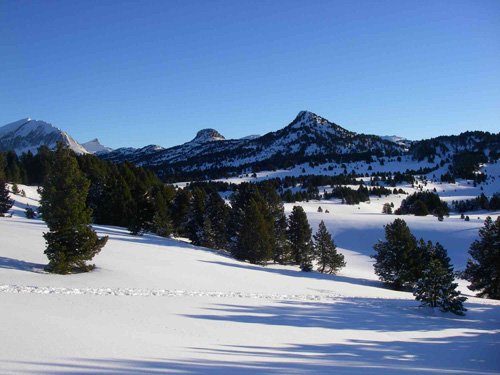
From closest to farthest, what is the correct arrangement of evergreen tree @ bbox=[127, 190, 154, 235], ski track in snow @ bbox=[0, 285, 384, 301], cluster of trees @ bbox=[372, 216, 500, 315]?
ski track in snow @ bbox=[0, 285, 384, 301] → cluster of trees @ bbox=[372, 216, 500, 315] → evergreen tree @ bbox=[127, 190, 154, 235]

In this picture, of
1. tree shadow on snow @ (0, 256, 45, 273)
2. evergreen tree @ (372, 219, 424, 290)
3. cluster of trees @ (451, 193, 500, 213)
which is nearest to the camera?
tree shadow on snow @ (0, 256, 45, 273)

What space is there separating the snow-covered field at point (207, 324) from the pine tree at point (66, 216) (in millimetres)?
1320

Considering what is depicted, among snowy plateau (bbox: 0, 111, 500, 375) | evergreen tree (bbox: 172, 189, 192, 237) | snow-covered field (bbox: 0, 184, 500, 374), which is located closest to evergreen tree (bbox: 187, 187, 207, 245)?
evergreen tree (bbox: 172, 189, 192, 237)

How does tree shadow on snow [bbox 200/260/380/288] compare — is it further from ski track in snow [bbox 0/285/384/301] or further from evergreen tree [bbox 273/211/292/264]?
ski track in snow [bbox 0/285/384/301]

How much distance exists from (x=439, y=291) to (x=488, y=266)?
1601cm

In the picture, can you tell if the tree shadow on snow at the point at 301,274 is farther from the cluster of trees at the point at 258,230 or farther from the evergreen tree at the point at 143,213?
the evergreen tree at the point at 143,213

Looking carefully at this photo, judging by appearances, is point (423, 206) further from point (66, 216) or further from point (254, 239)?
point (66, 216)

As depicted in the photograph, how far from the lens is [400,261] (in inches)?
1409

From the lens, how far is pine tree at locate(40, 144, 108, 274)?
19.9 meters

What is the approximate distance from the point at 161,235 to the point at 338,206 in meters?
90.1

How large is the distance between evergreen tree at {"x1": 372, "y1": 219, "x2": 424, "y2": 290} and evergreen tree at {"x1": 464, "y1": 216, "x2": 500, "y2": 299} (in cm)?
488

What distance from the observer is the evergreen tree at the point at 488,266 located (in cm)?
3316

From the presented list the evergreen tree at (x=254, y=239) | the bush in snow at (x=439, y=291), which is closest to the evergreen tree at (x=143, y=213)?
the evergreen tree at (x=254, y=239)

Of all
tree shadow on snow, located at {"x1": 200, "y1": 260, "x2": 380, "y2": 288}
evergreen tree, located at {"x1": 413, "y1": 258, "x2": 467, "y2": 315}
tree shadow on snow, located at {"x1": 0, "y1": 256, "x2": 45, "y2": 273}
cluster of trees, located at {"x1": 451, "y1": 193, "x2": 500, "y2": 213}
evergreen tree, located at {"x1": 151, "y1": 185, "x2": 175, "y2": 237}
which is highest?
cluster of trees, located at {"x1": 451, "y1": 193, "x2": 500, "y2": 213}
